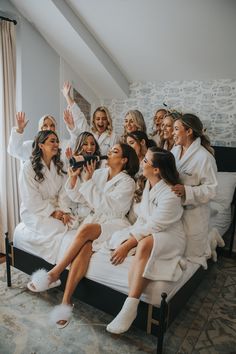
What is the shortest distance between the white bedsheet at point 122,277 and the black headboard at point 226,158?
5.15 ft

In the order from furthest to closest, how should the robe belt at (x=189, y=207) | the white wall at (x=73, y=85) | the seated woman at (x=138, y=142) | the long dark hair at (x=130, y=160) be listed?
the white wall at (x=73, y=85)
the seated woman at (x=138, y=142)
the long dark hair at (x=130, y=160)
the robe belt at (x=189, y=207)

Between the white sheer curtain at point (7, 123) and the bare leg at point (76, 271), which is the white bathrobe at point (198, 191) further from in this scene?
the white sheer curtain at point (7, 123)

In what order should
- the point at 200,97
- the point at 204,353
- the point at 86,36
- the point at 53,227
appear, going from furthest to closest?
the point at 200,97 → the point at 86,36 → the point at 53,227 → the point at 204,353

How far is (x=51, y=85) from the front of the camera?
11.1 feet

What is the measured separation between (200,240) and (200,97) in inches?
76.2

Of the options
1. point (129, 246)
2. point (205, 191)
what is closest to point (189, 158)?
point (205, 191)

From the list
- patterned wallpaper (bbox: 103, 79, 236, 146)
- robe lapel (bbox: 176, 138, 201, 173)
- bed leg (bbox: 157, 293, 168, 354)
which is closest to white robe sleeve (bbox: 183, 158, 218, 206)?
robe lapel (bbox: 176, 138, 201, 173)

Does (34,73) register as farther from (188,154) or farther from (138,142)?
(188,154)

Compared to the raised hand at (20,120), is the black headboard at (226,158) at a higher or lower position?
lower

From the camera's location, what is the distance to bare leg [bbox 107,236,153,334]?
4.93ft

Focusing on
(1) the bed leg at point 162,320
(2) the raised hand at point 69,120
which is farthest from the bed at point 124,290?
(2) the raised hand at point 69,120

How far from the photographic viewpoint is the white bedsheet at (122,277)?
156 centimetres

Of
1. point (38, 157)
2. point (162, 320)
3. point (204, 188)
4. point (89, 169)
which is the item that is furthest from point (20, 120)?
point (162, 320)

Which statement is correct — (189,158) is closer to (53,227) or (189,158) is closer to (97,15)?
(53,227)
